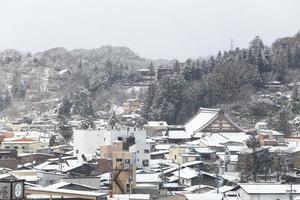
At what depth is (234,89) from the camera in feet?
149

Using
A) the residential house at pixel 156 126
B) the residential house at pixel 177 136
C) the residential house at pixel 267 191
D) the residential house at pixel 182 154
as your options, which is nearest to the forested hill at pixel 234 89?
the residential house at pixel 156 126

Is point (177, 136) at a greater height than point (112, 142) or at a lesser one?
Answer: lesser

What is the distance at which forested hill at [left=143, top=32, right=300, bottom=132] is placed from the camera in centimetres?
4369

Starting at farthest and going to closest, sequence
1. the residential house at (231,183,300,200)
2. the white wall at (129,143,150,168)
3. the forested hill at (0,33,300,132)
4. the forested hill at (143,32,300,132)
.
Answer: the forested hill at (0,33,300,132) → the forested hill at (143,32,300,132) → the white wall at (129,143,150,168) → the residential house at (231,183,300,200)

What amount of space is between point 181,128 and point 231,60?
30.6 feet

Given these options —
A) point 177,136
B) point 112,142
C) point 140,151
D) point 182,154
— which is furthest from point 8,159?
point 177,136

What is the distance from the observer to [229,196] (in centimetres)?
2053

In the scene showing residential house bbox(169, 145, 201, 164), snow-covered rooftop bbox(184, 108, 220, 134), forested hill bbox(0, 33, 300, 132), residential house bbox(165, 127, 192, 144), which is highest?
forested hill bbox(0, 33, 300, 132)

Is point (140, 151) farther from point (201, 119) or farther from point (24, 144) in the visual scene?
point (201, 119)

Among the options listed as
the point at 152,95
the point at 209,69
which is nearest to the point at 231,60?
the point at 209,69

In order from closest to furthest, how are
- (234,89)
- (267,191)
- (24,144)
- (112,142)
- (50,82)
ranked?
(267,191) → (112,142) → (24,144) → (234,89) → (50,82)

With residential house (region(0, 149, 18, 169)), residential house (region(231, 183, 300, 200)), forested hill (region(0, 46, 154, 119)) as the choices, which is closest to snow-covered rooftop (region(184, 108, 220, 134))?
forested hill (region(0, 46, 154, 119))

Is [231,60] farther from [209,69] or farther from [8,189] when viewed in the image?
[8,189]

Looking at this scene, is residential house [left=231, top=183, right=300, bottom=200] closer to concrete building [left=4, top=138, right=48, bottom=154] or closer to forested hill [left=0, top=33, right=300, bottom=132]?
concrete building [left=4, top=138, right=48, bottom=154]
